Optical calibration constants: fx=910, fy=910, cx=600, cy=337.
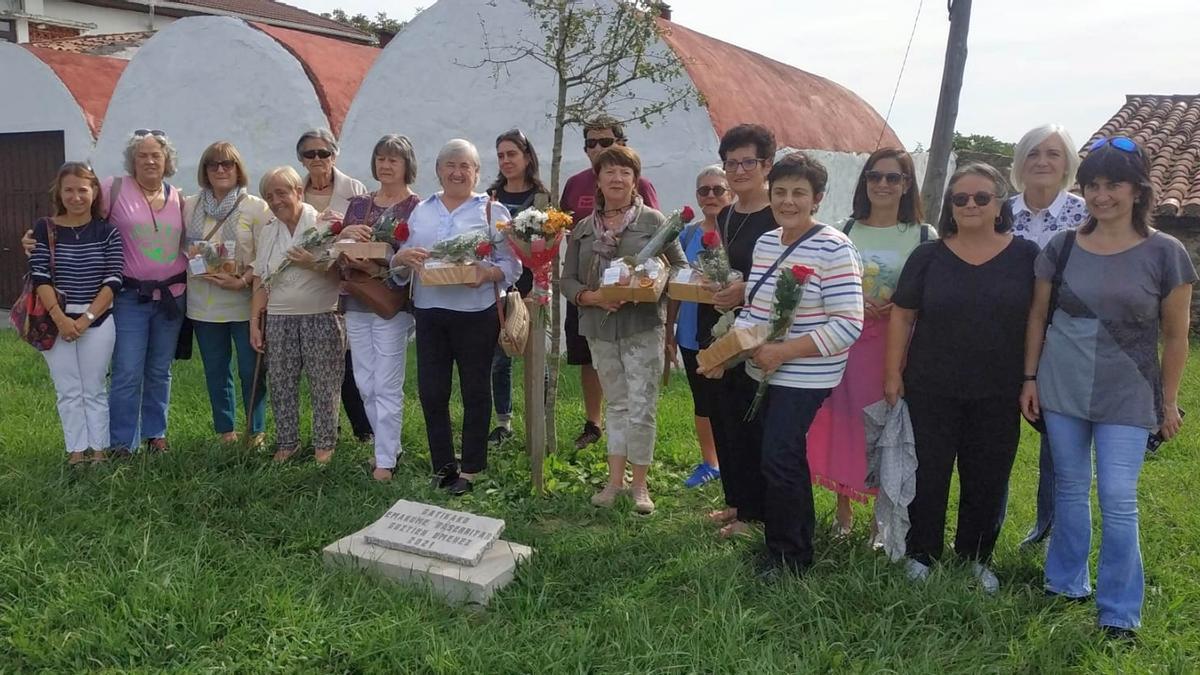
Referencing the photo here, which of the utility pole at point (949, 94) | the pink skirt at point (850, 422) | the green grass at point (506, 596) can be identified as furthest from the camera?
the utility pole at point (949, 94)

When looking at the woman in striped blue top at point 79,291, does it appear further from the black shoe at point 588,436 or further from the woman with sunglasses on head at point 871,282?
the woman with sunglasses on head at point 871,282

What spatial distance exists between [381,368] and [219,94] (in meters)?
6.69

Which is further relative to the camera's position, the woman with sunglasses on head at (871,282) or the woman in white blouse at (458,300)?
the woman in white blouse at (458,300)

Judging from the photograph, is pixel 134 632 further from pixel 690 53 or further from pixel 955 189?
pixel 690 53

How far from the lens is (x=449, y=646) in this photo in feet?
10.2

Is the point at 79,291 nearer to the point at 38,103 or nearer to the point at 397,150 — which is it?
the point at 397,150

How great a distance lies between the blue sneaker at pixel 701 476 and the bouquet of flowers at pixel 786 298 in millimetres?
1785

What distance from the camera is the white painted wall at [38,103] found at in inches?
435

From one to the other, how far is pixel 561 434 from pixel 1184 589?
3.49 meters

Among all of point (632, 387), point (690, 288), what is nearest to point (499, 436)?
point (632, 387)

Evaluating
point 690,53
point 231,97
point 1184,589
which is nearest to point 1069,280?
point 1184,589

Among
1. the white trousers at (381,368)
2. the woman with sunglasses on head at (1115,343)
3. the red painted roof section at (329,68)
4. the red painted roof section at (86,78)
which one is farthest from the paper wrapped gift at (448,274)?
the red painted roof section at (86,78)

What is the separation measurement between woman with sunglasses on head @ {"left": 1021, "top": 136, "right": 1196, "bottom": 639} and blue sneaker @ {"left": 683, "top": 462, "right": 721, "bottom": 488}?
2143mm

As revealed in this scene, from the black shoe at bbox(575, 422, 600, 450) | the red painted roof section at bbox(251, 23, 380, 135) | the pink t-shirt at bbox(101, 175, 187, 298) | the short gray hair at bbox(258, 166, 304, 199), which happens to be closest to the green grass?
the black shoe at bbox(575, 422, 600, 450)
